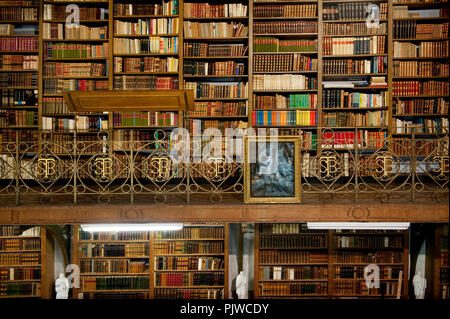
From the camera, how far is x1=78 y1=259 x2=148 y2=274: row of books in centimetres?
452

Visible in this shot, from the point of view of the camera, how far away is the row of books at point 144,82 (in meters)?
4.65

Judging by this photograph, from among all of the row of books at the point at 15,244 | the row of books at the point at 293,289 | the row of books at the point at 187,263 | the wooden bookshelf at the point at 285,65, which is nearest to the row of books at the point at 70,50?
the wooden bookshelf at the point at 285,65

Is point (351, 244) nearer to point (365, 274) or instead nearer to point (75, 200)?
point (365, 274)

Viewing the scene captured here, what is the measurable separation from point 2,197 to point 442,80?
5.31 meters

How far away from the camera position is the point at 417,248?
186 inches

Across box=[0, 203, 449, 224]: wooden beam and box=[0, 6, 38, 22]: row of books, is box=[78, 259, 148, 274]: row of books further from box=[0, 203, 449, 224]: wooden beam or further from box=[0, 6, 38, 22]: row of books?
box=[0, 6, 38, 22]: row of books

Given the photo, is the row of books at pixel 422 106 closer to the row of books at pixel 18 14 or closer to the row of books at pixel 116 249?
the row of books at pixel 116 249

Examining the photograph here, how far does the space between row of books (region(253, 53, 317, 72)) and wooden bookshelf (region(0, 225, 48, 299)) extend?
11.6ft

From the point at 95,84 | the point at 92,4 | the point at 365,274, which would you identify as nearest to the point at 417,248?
the point at 365,274

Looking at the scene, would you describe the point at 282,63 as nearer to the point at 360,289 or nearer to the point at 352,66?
the point at 352,66

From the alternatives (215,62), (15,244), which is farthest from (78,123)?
(215,62)

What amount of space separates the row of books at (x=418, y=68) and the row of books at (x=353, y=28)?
0.48 m

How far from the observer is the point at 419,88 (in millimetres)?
4605

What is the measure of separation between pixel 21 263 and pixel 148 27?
11.4ft
